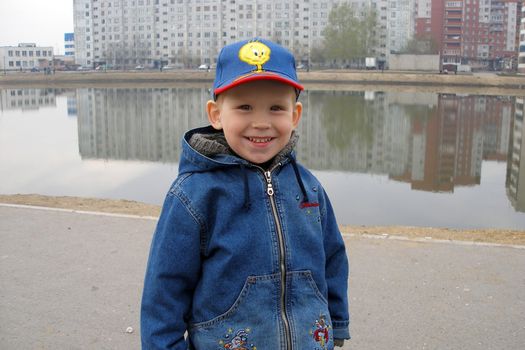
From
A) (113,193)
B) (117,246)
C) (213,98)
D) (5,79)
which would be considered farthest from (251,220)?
(5,79)

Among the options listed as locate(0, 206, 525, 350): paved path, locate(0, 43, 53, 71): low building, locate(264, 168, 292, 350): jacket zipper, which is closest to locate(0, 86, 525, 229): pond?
locate(0, 206, 525, 350): paved path

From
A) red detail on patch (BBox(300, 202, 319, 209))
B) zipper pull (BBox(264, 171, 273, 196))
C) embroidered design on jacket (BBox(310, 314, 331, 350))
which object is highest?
zipper pull (BBox(264, 171, 273, 196))

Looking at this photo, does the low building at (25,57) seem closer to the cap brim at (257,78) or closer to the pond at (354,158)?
the pond at (354,158)

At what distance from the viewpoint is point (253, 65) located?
1983 millimetres

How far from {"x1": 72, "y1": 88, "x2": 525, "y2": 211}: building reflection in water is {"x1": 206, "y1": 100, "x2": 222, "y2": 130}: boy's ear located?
10398 mm

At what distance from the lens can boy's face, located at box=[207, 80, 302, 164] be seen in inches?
81.0

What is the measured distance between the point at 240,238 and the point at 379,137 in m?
21.8

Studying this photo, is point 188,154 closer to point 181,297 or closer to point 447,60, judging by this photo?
point 181,297

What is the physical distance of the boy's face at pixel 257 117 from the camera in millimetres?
2057

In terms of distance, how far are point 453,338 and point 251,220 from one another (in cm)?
240

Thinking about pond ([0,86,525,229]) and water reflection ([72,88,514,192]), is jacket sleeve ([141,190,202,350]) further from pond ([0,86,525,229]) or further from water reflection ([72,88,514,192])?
water reflection ([72,88,514,192])

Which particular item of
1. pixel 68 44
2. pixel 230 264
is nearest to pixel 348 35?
pixel 68 44

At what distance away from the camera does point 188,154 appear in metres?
2.12

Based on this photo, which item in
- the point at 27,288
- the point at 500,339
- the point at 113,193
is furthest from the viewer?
the point at 113,193
